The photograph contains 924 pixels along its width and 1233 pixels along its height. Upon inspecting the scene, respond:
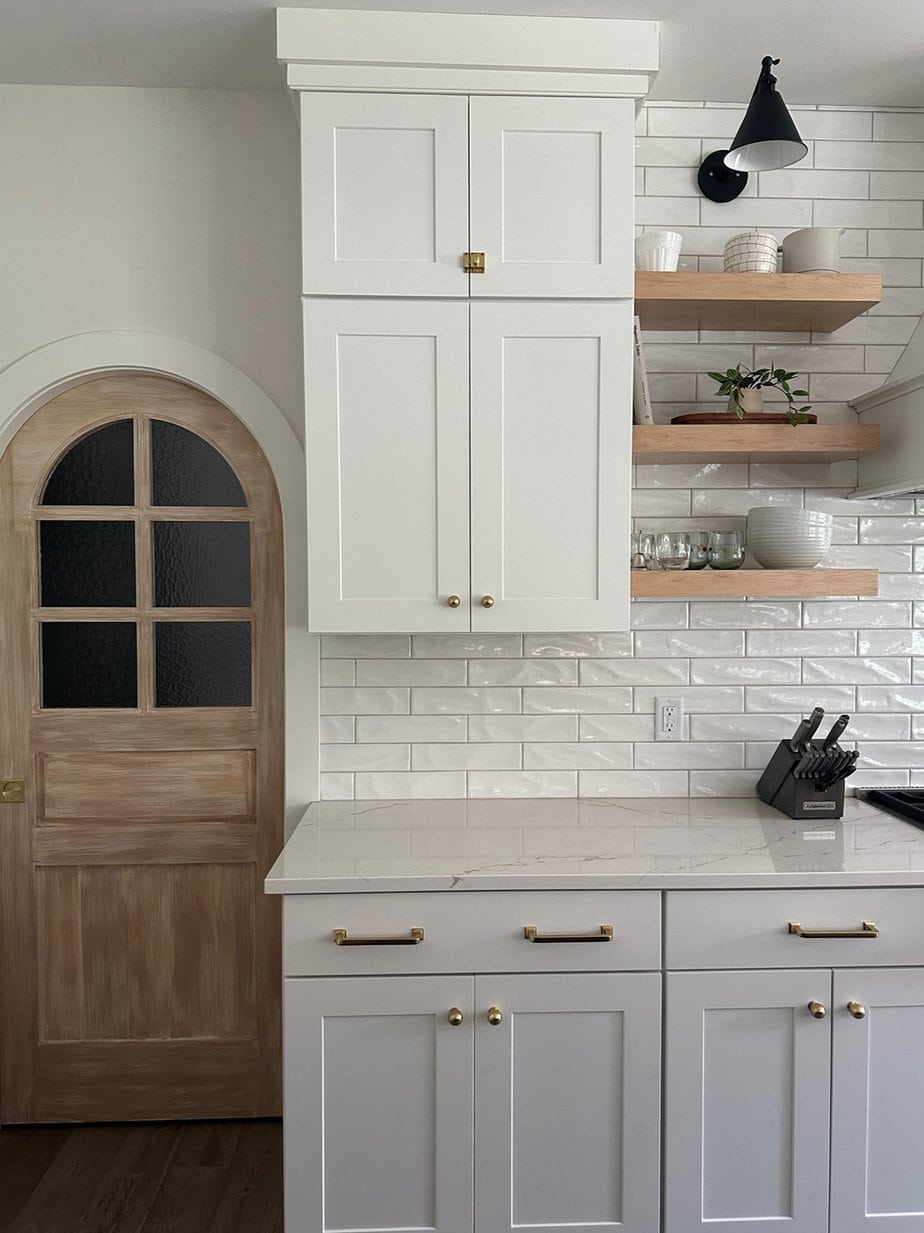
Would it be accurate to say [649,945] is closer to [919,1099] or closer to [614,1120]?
[614,1120]

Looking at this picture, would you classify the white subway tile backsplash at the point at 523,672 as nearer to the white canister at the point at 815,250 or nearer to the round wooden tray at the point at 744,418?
the round wooden tray at the point at 744,418

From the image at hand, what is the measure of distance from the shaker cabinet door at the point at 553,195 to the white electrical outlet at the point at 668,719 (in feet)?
3.51

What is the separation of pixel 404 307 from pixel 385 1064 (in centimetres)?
163

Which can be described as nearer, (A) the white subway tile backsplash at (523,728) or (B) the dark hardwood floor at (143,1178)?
(B) the dark hardwood floor at (143,1178)

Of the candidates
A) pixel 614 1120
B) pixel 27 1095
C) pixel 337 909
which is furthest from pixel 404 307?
pixel 27 1095

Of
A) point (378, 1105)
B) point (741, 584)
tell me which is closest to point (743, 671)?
point (741, 584)

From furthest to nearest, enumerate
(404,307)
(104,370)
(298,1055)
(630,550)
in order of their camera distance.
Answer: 1. (104,370)
2. (630,550)
3. (404,307)
4. (298,1055)

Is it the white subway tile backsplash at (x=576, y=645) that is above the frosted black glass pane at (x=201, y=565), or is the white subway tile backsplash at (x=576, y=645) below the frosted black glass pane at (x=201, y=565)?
below

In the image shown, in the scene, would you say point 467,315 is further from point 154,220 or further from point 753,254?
point 154,220

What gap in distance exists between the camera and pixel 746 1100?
1.86 m

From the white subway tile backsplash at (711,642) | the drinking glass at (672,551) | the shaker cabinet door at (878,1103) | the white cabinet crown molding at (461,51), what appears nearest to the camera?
the shaker cabinet door at (878,1103)

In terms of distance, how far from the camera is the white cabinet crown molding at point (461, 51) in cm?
203

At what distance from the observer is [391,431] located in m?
2.09

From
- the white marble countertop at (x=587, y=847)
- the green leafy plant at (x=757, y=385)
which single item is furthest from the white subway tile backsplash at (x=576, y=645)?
the green leafy plant at (x=757, y=385)
